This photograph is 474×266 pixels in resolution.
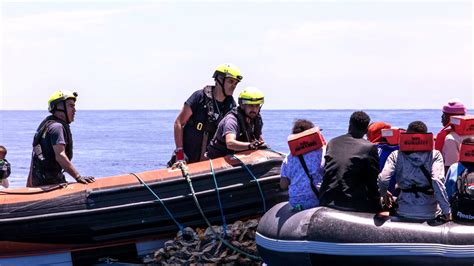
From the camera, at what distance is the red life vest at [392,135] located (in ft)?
25.7

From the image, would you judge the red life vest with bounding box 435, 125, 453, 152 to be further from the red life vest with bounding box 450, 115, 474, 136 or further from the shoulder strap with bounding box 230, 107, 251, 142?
the shoulder strap with bounding box 230, 107, 251, 142

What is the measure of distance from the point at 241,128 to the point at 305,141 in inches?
43.1

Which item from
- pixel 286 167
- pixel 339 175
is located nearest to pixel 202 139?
pixel 286 167

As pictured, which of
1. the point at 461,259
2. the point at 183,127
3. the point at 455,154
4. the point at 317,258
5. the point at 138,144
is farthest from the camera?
the point at 138,144

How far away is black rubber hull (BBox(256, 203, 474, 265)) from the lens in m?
7.22

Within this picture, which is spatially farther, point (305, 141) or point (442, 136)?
point (442, 136)

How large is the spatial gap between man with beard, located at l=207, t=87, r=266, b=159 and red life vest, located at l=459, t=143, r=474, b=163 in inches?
83.8

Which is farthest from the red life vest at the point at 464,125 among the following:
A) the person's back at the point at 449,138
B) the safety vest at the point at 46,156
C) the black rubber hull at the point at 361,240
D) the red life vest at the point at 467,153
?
the safety vest at the point at 46,156

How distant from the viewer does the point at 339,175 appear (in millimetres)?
7621

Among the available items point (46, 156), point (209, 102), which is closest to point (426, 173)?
point (209, 102)

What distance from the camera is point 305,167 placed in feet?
26.2

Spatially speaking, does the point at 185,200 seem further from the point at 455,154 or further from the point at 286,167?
the point at 455,154

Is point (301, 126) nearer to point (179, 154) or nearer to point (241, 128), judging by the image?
point (241, 128)

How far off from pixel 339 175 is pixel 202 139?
2234 mm
